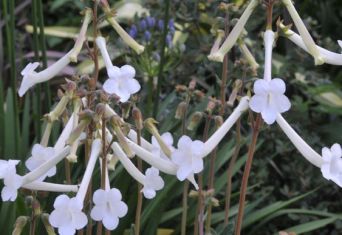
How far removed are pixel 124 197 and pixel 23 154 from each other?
2.04 feet

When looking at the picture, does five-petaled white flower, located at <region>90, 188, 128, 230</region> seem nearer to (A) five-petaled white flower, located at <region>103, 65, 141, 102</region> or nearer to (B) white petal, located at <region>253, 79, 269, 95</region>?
(A) five-petaled white flower, located at <region>103, 65, 141, 102</region>

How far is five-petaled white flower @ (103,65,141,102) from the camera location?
1.38 m

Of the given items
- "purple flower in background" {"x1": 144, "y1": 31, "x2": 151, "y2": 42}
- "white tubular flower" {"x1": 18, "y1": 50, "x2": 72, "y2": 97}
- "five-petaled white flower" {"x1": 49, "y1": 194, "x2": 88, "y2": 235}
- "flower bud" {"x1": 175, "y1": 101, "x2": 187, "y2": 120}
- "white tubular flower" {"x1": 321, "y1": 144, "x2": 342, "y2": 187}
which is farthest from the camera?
"purple flower in background" {"x1": 144, "y1": 31, "x2": 151, "y2": 42}

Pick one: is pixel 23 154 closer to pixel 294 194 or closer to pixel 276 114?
pixel 294 194

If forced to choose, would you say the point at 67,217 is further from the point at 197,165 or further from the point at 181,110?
the point at 181,110

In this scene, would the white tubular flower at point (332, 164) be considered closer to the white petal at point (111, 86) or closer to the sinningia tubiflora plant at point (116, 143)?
the sinningia tubiflora plant at point (116, 143)

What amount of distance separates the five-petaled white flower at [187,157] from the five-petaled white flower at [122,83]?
0.14m

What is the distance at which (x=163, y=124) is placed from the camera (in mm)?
2979

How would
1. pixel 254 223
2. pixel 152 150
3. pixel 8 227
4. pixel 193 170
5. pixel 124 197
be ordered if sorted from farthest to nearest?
pixel 254 223
pixel 124 197
pixel 8 227
pixel 152 150
pixel 193 170

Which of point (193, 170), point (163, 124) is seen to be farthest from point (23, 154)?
point (193, 170)

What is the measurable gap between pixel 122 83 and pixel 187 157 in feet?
0.63

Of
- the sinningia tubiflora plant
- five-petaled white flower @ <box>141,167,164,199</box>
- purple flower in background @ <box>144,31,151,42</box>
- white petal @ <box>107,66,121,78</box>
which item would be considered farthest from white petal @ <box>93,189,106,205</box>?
purple flower in background @ <box>144,31,151,42</box>

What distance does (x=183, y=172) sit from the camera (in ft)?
4.38

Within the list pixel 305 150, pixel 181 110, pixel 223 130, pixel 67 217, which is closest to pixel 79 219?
pixel 67 217
